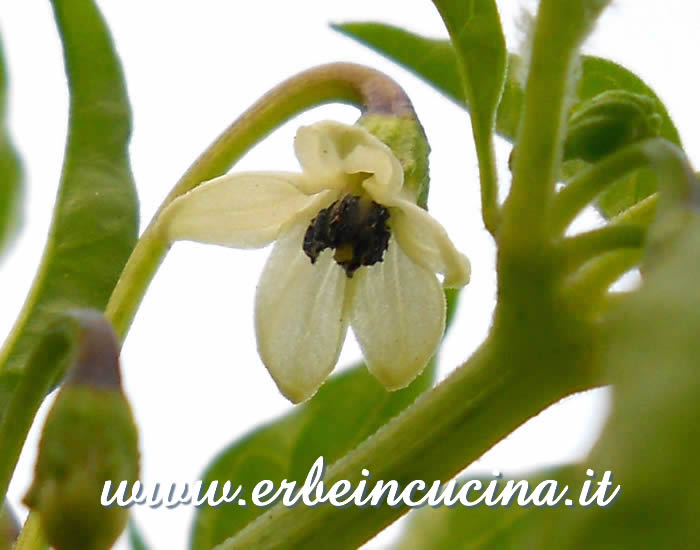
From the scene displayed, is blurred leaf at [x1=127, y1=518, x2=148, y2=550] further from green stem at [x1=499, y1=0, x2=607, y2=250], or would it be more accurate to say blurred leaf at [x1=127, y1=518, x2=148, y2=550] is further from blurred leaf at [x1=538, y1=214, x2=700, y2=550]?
blurred leaf at [x1=538, y1=214, x2=700, y2=550]

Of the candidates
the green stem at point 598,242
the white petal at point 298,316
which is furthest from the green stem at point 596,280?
the white petal at point 298,316

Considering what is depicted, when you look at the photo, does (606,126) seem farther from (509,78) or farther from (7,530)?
(7,530)

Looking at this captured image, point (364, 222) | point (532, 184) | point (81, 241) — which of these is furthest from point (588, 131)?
point (81, 241)

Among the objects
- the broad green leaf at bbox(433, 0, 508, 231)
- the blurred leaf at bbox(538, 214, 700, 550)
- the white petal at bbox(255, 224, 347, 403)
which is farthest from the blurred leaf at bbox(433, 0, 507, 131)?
the blurred leaf at bbox(538, 214, 700, 550)

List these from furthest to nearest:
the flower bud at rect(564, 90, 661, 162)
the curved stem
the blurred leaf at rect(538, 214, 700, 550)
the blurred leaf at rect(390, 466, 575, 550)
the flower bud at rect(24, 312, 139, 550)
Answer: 1. the blurred leaf at rect(390, 466, 575, 550)
2. the curved stem
3. the flower bud at rect(564, 90, 661, 162)
4. the flower bud at rect(24, 312, 139, 550)
5. the blurred leaf at rect(538, 214, 700, 550)

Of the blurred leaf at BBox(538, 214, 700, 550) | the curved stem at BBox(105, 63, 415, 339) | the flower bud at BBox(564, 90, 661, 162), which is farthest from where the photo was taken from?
the curved stem at BBox(105, 63, 415, 339)

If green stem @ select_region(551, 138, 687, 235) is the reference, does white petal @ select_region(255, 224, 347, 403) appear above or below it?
below

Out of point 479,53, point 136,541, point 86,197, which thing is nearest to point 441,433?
point 479,53

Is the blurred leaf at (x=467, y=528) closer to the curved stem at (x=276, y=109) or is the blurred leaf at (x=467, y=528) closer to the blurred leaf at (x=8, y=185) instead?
the curved stem at (x=276, y=109)
